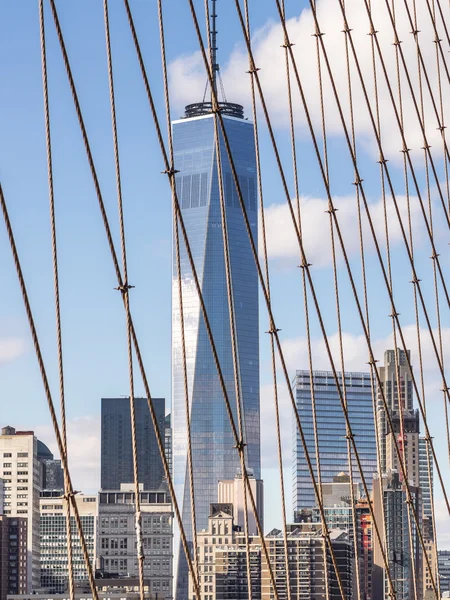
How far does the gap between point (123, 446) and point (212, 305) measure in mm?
17070

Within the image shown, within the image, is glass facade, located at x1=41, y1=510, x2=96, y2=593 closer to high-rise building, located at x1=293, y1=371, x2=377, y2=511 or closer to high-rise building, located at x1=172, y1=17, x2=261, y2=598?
high-rise building, located at x1=172, y1=17, x2=261, y2=598

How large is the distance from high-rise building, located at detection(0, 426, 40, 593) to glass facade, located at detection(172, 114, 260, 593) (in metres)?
37.8

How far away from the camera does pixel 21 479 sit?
392ft

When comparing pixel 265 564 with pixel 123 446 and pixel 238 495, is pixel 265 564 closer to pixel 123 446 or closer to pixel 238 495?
pixel 238 495

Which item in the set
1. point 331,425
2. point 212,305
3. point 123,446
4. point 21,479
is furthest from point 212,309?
point 21,479

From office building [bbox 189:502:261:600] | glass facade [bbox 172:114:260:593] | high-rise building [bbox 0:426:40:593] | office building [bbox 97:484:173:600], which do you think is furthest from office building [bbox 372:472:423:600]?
glass facade [bbox 172:114:260:593]

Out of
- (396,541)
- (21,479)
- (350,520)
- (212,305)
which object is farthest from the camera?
(212,305)

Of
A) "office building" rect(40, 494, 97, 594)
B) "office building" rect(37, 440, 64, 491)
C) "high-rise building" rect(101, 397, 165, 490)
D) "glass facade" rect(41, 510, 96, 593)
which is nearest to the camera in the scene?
"glass facade" rect(41, 510, 96, 593)

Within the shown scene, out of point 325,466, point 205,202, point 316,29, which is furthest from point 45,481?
point 316,29

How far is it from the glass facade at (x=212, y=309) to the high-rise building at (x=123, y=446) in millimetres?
4487

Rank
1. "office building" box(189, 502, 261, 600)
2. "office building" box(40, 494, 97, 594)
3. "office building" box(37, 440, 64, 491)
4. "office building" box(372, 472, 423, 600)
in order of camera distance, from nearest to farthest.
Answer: "office building" box(189, 502, 261, 600) < "office building" box(372, 472, 423, 600) < "office building" box(40, 494, 97, 594) < "office building" box(37, 440, 64, 491)

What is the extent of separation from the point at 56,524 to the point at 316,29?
108m

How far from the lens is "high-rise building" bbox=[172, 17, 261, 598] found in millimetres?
161500

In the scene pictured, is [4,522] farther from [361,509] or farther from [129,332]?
[129,332]
